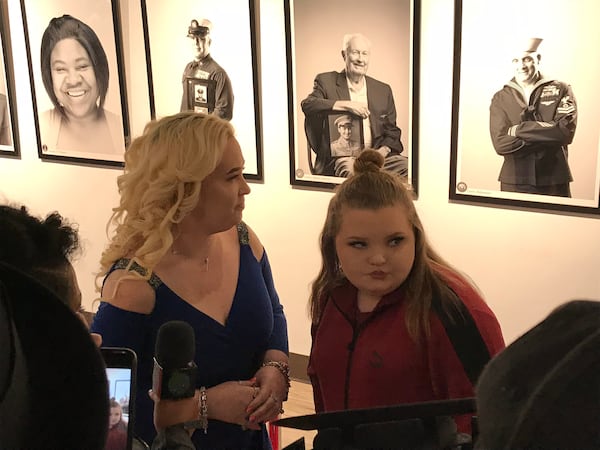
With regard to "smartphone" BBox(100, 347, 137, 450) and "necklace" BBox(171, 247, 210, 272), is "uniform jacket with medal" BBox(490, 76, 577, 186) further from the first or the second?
"smartphone" BBox(100, 347, 137, 450)

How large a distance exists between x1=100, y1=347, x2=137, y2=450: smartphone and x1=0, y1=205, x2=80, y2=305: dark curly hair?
12cm

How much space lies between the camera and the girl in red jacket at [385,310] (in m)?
1.26

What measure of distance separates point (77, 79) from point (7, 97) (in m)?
0.73

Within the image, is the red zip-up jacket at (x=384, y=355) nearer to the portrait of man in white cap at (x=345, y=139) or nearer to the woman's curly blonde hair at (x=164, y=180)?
the woman's curly blonde hair at (x=164, y=180)

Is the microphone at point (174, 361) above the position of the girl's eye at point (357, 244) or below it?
below

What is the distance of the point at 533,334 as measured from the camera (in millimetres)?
395

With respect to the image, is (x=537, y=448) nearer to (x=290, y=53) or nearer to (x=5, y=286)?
(x=5, y=286)

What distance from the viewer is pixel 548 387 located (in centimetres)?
36

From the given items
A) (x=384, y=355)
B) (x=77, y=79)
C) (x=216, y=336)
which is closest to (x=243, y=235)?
(x=216, y=336)

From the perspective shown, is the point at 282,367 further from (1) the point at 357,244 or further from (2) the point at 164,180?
(2) the point at 164,180

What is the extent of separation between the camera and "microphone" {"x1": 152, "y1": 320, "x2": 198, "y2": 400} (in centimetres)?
86

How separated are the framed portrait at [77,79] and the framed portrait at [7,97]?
22 centimetres

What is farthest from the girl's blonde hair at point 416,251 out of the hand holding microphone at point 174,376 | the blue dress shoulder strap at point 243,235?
the hand holding microphone at point 174,376

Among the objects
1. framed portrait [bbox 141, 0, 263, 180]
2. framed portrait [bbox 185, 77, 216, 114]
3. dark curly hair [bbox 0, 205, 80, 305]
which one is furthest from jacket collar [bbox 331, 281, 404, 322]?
framed portrait [bbox 185, 77, 216, 114]
